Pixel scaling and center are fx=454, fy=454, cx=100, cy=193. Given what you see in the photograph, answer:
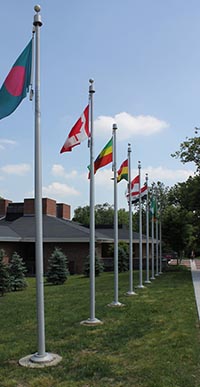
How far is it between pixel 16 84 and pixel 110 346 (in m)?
4.78

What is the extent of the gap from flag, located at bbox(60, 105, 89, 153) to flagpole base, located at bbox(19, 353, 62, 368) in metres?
4.13

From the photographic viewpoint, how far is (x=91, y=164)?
10750 millimetres

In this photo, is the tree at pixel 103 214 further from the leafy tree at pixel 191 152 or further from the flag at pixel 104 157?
the flag at pixel 104 157

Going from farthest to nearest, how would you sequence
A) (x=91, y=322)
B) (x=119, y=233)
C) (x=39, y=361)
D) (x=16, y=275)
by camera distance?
(x=119, y=233)
(x=16, y=275)
(x=91, y=322)
(x=39, y=361)

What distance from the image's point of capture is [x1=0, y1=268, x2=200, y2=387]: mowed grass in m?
6.09

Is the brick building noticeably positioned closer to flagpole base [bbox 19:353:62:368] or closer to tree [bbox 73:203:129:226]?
flagpole base [bbox 19:353:62:368]

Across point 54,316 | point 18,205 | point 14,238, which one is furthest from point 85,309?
point 18,205

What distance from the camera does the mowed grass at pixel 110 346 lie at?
6.09 m

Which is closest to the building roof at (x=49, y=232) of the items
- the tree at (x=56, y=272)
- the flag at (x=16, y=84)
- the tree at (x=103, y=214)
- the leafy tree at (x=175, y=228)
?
the tree at (x=56, y=272)

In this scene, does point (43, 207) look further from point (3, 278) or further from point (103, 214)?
point (103, 214)

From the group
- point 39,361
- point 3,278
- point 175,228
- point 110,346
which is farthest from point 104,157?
point 175,228

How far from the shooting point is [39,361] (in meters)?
6.95

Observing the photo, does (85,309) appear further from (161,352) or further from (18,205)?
(18,205)

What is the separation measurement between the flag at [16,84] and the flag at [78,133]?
211 cm
